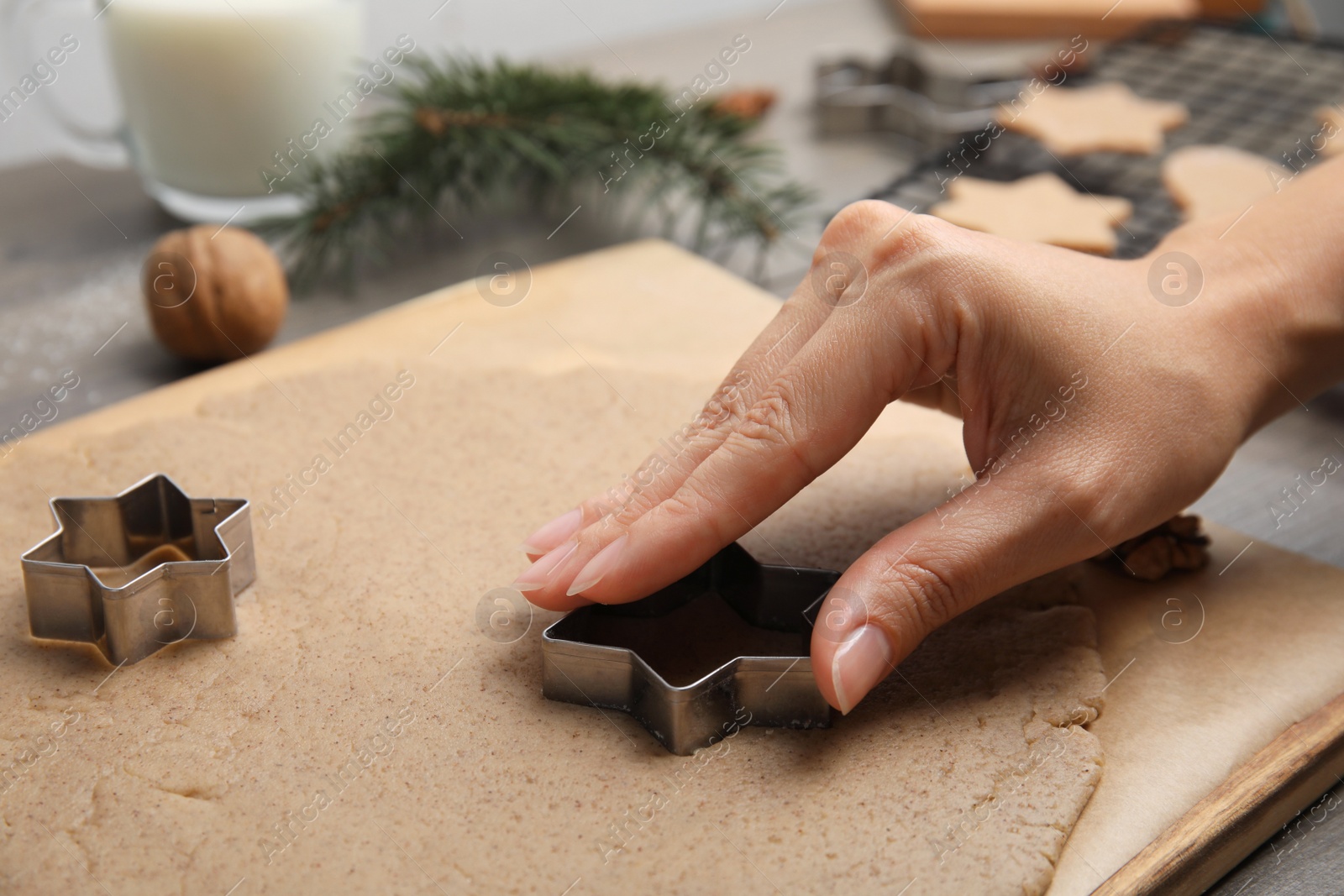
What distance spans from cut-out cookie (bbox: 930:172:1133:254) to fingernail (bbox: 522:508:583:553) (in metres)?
0.70

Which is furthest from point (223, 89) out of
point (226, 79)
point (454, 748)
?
point (454, 748)

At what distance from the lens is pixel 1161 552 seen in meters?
0.86

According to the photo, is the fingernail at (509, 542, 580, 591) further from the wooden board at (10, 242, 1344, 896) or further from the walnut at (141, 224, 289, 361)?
the walnut at (141, 224, 289, 361)

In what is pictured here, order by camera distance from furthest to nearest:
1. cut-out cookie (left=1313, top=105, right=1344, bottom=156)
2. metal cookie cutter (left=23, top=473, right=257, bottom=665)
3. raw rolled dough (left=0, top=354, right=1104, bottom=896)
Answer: cut-out cookie (left=1313, top=105, right=1344, bottom=156), metal cookie cutter (left=23, top=473, right=257, bottom=665), raw rolled dough (left=0, top=354, right=1104, bottom=896)

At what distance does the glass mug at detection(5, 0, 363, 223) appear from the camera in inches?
50.6

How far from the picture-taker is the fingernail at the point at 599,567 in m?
0.71

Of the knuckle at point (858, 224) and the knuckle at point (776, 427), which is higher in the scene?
the knuckle at point (858, 224)

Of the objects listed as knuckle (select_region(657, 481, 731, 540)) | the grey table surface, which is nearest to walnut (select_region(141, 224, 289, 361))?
the grey table surface

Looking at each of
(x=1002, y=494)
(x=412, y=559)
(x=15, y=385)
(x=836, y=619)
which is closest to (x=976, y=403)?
(x=1002, y=494)

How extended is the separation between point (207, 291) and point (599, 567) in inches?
25.5

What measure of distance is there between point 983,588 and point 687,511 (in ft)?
0.67

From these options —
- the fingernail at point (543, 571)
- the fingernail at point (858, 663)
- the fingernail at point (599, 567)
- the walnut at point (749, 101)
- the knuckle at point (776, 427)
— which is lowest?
the walnut at point (749, 101)

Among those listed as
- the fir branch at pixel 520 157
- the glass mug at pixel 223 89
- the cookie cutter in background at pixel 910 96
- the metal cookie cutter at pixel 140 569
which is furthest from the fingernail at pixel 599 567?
the cookie cutter in background at pixel 910 96

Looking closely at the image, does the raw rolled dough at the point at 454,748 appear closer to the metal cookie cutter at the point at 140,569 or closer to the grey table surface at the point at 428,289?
the metal cookie cutter at the point at 140,569
